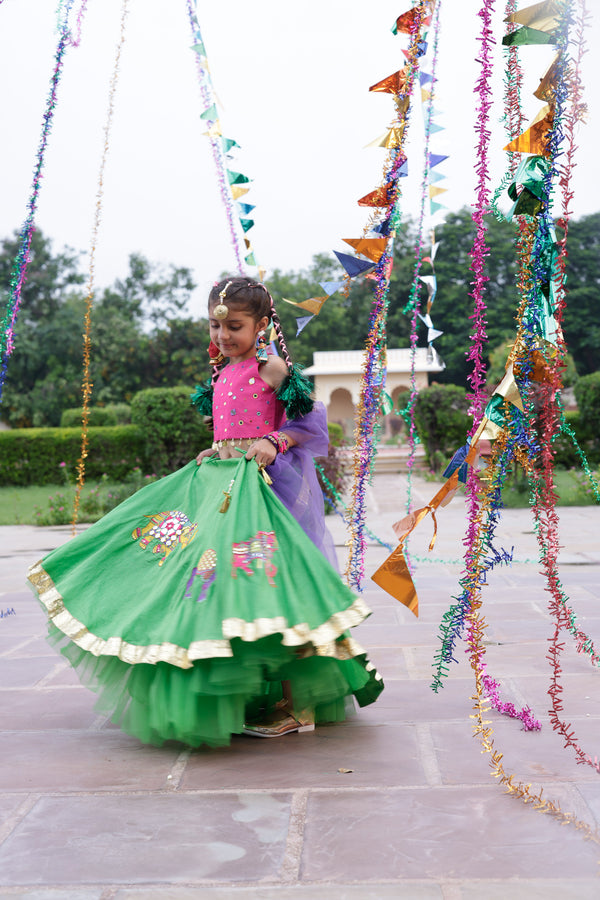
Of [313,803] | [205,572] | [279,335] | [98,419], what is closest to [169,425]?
[98,419]

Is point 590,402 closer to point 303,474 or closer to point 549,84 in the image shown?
point 303,474

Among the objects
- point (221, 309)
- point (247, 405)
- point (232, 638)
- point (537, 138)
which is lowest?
point (232, 638)

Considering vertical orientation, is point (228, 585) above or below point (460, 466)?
below

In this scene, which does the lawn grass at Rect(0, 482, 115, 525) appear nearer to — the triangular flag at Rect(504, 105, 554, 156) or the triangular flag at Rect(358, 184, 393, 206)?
the triangular flag at Rect(358, 184, 393, 206)

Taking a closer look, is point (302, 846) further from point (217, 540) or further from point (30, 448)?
point (30, 448)

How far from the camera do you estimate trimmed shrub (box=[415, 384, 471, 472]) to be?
1579cm

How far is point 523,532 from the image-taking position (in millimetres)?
8359

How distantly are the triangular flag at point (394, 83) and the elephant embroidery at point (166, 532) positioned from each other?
6.45 feet

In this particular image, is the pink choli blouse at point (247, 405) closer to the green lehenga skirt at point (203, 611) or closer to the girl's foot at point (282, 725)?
the green lehenga skirt at point (203, 611)

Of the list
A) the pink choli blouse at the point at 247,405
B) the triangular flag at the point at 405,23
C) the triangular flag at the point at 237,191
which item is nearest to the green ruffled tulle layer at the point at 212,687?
the pink choli blouse at the point at 247,405

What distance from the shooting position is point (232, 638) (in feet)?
8.51

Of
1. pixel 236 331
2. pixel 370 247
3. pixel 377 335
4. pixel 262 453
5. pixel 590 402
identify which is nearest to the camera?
pixel 262 453

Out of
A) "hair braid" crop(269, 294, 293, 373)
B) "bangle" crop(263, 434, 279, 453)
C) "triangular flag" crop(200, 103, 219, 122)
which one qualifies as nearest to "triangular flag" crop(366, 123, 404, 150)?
"hair braid" crop(269, 294, 293, 373)

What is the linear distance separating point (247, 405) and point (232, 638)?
102 cm
